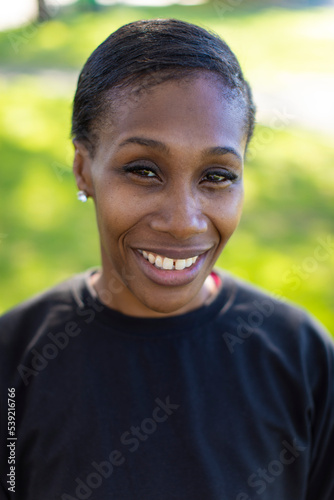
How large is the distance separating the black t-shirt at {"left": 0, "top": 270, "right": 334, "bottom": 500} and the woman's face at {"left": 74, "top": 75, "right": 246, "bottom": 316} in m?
0.19

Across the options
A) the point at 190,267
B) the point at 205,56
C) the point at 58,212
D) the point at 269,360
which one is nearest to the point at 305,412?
the point at 269,360

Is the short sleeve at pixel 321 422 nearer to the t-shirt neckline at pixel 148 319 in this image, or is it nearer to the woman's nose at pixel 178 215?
the t-shirt neckline at pixel 148 319

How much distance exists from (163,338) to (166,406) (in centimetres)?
20

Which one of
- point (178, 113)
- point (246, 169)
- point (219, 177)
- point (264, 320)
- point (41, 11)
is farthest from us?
point (41, 11)

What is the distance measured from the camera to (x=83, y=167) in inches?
67.8

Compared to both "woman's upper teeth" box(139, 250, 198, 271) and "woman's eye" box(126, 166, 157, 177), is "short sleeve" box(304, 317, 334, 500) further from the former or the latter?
"woman's eye" box(126, 166, 157, 177)

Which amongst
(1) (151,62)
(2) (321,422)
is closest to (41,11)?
(1) (151,62)

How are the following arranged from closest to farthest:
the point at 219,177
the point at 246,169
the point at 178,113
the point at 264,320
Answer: the point at 178,113 < the point at 219,177 < the point at 264,320 < the point at 246,169

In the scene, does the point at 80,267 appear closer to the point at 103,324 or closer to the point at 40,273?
the point at 40,273

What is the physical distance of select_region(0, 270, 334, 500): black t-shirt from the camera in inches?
62.8

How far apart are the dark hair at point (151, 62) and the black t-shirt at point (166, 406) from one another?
609 mm

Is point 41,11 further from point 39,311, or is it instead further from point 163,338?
point 163,338

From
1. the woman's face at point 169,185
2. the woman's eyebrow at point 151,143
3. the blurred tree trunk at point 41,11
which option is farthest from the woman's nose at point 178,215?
the blurred tree trunk at point 41,11

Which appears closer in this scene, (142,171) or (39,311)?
(142,171)
